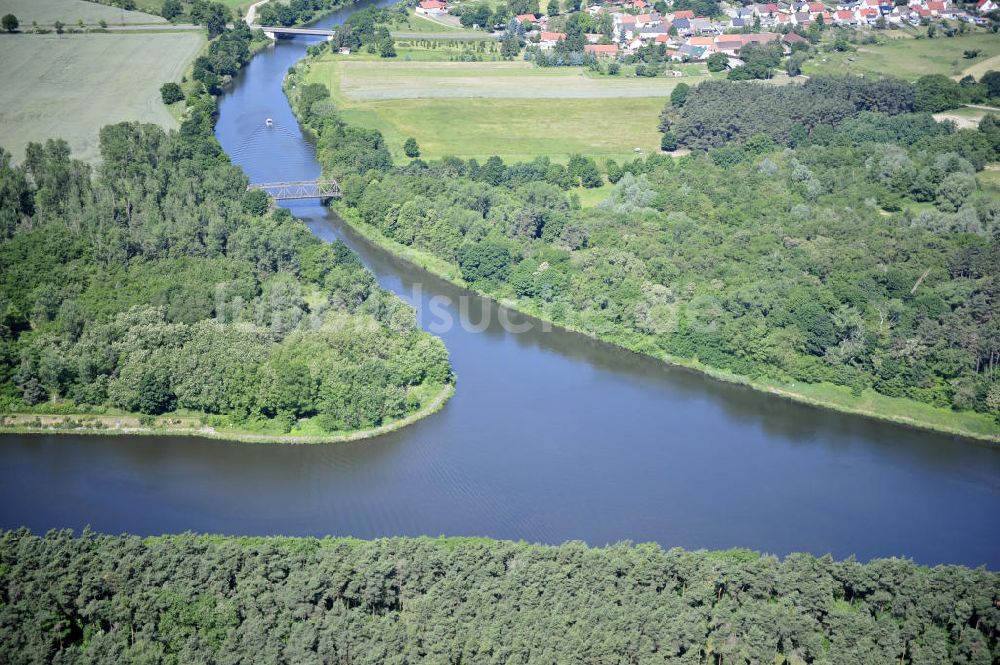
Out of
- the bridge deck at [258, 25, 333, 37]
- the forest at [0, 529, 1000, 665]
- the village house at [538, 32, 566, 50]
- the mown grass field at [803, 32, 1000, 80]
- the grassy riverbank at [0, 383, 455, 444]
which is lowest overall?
the forest at [0, 529, 1000, 665]

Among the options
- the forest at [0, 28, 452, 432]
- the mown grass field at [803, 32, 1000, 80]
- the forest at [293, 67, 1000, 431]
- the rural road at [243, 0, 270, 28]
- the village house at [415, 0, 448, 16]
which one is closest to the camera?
the forest at [0, 28, 452, 432]

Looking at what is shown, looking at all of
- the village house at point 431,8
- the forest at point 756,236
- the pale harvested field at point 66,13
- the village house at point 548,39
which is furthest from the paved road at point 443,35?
the forest at point 756,236

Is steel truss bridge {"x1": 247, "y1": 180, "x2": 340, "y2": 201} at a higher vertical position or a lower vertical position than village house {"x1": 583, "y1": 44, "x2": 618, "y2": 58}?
lower

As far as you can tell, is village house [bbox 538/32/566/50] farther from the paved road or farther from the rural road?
the rural road

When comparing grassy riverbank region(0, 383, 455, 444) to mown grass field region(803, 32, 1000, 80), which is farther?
mown grass field region(803, 32, 1000, 80)

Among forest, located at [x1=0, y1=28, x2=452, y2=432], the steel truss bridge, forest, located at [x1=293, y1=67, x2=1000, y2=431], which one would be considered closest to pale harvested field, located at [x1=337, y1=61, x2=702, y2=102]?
forest, located at [x1=293, y1=67, x2=1000, y2=431]

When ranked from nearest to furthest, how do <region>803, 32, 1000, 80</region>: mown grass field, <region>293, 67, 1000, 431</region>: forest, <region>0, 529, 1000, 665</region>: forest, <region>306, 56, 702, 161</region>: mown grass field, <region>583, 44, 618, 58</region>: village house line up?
<region>0, 529, 1000, 665</region>: forest
<region>293, 67, 1000, 431</region>: forest
<region>306, 56, 702, 161</region>: mown grass field
<region>803, 32, 1000, 80</region>: mown grass field
<region>583, 44, 618, 58</region>: village house
